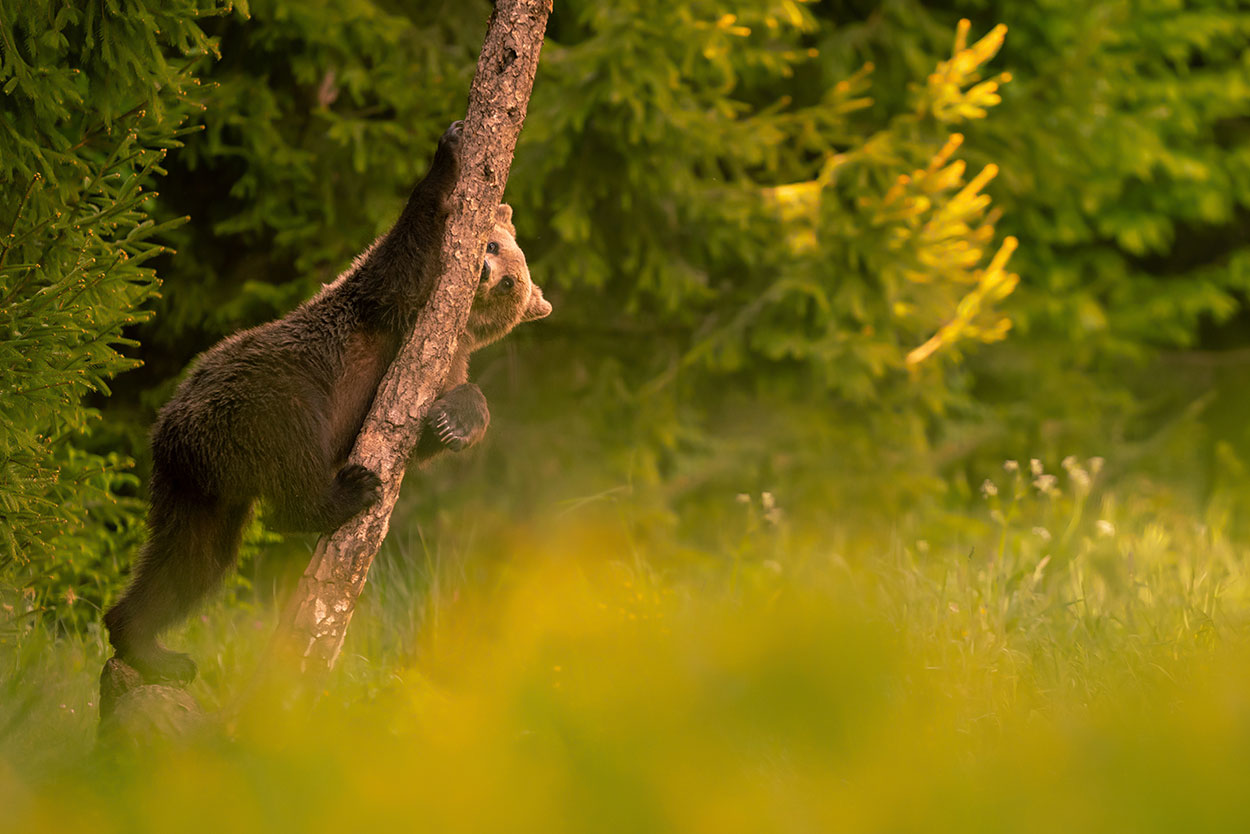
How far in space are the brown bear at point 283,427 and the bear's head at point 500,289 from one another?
0.43 metres

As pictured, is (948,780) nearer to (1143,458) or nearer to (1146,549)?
(1146,549)

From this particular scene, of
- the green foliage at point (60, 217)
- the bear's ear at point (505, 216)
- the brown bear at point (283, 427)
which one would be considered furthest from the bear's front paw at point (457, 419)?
the green foliage at point (60, 217)

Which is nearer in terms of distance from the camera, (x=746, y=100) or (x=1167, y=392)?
(x=746, y=100)

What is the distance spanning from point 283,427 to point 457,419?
0.55m

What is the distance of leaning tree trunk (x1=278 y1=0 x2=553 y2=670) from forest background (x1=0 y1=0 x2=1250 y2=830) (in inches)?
21.7

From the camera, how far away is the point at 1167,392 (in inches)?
444

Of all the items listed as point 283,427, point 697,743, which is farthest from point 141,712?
point 697,743

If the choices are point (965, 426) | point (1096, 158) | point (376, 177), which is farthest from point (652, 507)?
point (1096, 158)

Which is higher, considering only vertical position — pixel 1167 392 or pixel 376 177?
pixel 376 177

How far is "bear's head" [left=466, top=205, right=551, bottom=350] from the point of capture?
13.2 ft

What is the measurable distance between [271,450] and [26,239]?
112 centimetres

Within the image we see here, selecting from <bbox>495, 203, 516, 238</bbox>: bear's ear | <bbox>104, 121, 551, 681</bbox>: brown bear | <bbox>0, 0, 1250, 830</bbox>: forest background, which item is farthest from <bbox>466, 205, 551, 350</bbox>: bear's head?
<bbox>0, 0, 1250, 830</bbox>: forest background

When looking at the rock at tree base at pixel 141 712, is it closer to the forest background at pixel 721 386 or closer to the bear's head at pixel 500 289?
the forest background at pixel 721 386

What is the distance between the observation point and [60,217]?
3580 millimetres
